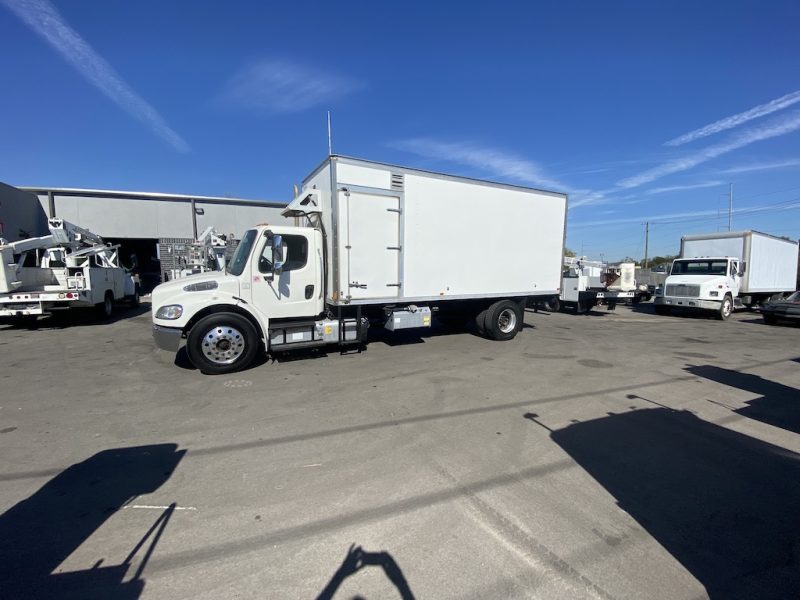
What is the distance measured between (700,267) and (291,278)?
59.8 feet

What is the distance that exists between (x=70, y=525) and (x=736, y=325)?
18.9 metres

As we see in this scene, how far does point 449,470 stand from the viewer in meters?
3.48

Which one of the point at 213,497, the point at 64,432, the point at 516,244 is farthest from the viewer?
the point at 516,244

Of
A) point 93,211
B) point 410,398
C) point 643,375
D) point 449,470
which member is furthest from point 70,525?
point 93,211

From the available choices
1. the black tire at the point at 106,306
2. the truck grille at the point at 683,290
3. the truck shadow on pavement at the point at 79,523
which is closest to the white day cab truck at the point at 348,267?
the truck shadow on pavement at the point at 79,523

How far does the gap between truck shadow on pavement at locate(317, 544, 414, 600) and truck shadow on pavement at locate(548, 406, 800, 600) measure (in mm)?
1735

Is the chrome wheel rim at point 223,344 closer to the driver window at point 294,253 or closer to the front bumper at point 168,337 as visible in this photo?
the front bumper at point 168,337

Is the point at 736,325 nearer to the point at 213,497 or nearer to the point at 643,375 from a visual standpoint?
the point at 643,375

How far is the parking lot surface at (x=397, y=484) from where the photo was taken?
2.29m

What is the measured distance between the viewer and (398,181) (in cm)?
755

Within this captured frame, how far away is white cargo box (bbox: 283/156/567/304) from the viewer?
23.6 ft

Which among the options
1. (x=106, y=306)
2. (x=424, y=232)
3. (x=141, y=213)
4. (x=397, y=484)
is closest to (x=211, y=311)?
(x=424, y=232)

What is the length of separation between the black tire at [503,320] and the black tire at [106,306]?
1261 centimetres

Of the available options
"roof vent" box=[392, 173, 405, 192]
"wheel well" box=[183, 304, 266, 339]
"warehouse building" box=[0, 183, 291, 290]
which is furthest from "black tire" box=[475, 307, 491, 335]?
"warehouse building" box=[0, 183, 291, 290]
